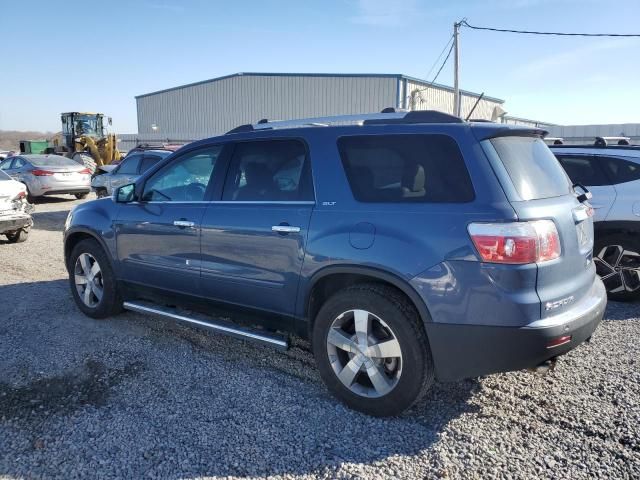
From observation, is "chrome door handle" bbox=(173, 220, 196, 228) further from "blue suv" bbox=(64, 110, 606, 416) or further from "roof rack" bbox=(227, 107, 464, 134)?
"roof rack" bbox=(227, 107, 464, 134)

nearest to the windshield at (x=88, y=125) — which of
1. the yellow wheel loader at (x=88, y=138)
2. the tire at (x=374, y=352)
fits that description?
the yellow wheel loader at (x=88, y=138)

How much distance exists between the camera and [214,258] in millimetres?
3906

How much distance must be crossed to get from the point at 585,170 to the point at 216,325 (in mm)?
4549

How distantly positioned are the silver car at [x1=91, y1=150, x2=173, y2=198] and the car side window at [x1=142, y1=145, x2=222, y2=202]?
24.6 ft

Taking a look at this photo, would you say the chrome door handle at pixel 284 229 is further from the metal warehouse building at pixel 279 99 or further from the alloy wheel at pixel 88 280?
the metal warehouse building at pixel 279 99

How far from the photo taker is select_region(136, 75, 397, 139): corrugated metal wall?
103ft

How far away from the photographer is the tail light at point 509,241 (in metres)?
2.66

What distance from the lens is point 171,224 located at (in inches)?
166

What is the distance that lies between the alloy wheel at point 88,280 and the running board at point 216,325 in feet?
1.62

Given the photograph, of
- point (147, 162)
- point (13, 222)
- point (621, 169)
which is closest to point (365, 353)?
point (621, 169)

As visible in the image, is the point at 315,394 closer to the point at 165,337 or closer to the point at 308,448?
the point at 308,448

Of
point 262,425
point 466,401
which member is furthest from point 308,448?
point 466,401

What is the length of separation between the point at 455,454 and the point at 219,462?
132cm

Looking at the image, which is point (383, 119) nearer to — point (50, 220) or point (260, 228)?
point (260, 228)
